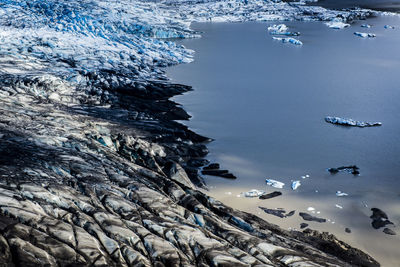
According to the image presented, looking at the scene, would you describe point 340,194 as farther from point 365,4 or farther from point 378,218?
point 365,4

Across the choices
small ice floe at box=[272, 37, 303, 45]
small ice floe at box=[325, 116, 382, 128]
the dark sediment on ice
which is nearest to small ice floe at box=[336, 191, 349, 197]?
the dark sediment on ice

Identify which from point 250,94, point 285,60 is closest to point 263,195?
point 250,94

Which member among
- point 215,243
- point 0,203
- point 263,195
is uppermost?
point 0,203

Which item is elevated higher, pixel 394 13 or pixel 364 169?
pixel 394 13

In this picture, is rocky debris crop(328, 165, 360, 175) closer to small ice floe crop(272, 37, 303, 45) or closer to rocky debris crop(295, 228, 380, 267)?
rocky debris crop(295, 228, 380, 267)

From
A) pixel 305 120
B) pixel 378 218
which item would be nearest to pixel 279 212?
pixel 378 218

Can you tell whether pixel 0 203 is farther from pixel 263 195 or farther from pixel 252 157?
pixel 252 157

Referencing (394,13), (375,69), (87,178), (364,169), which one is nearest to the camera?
(87,178)

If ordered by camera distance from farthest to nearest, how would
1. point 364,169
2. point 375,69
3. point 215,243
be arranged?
point 375,69 < point 364,169 < point 215,243
